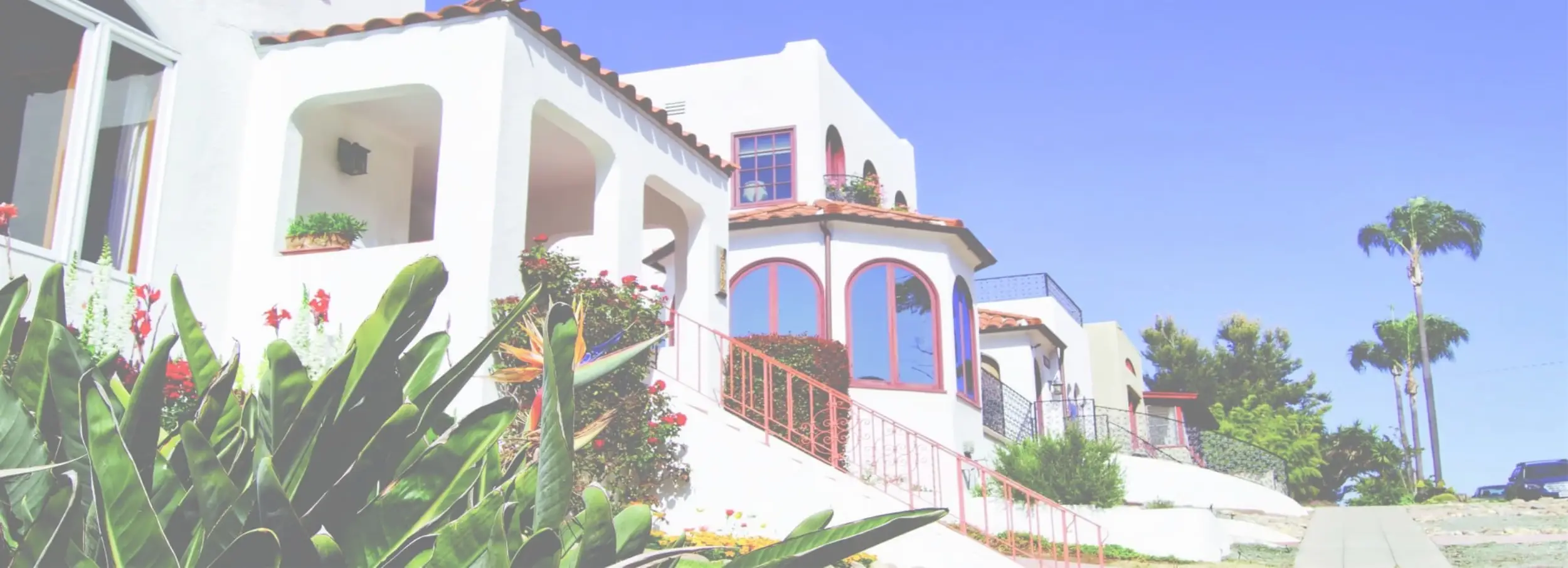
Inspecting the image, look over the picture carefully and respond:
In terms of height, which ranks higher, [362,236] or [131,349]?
[362,236]

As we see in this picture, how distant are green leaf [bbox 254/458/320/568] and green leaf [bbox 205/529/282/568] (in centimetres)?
2

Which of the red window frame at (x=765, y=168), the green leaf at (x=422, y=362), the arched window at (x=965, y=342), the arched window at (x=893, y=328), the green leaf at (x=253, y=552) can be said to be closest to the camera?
the green leaf at (x=253, y=552)

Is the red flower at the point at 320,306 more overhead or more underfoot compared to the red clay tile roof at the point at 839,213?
more underfoot

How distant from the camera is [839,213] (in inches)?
669

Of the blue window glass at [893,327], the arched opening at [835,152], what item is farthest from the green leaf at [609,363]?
the arched opening at [835,152]

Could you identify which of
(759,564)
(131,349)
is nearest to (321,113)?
(131,349)

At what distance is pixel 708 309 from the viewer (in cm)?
1220

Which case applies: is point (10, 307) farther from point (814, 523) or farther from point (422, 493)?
point (814, 523)

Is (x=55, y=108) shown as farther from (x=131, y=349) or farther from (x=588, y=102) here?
(x=588, y=102)

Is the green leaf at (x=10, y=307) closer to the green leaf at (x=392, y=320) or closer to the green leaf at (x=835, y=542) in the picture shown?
the green leaf at (x=392, y=320)

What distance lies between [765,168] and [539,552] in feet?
62.4

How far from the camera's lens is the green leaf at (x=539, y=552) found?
200 cm

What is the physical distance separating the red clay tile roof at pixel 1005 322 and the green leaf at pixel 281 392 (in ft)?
72.1

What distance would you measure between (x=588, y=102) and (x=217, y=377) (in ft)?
26.1
